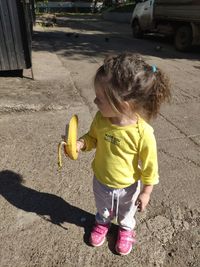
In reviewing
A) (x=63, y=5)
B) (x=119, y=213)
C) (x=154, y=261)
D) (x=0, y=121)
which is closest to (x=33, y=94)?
(x=0, y=121)

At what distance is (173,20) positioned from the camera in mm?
10367

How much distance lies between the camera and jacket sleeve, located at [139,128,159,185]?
180 centimetres

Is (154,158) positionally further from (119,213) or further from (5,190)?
(5,190)

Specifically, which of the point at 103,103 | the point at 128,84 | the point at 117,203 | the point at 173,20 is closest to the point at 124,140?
the point at 103,103

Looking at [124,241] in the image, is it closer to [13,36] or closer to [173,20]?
[13,36]

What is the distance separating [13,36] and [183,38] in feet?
21.1

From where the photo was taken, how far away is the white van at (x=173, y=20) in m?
9.31

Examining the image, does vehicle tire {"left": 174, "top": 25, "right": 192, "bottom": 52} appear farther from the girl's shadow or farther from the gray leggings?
the gray leggings

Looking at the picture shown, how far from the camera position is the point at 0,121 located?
4012 mm

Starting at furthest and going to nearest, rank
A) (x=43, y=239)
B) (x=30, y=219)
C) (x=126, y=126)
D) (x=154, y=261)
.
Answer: (x=30, y=219) < (x=43, y=239) < (x=154, y=261) < (x=126, y=126)

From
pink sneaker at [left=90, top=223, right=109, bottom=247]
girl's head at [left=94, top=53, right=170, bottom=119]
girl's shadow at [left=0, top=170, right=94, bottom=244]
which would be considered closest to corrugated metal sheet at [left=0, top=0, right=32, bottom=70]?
girl's shadow at [left=0, top=170, right=94, bottom=244]

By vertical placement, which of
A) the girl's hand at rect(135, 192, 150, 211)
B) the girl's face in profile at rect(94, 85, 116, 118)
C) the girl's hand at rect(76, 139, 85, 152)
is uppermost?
the girl's face in profile at rect(94, 85, 116, 118)

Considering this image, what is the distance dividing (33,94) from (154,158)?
3.25 m

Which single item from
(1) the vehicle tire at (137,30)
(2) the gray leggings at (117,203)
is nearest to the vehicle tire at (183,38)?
(1) the vehicle tire at (137,30)
